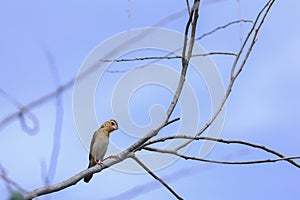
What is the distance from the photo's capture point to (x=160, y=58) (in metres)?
2.44

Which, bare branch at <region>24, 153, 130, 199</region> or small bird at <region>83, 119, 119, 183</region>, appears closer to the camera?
bare branch at <region>24, 153, 130, 199</region>

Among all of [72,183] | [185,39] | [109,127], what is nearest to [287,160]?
[185,39]

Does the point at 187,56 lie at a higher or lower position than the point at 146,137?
higher

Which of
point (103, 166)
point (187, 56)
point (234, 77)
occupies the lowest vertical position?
point (103, 166)

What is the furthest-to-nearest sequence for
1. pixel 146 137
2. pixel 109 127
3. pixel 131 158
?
1. pixel 109 127
2. pixel 131 158
3. pixel 146 137

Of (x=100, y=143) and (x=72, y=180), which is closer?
(x=72, y=180)

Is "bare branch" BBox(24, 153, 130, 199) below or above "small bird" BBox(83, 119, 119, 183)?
above

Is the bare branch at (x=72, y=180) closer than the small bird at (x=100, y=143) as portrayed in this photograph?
Yes

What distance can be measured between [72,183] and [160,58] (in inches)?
28.8

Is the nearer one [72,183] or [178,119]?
[72,183]

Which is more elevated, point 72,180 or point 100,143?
point 72,180

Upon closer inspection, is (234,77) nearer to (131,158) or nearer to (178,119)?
(178,119)

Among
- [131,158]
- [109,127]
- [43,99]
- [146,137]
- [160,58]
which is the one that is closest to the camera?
[43,99]

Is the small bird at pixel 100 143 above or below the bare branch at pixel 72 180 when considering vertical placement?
below
